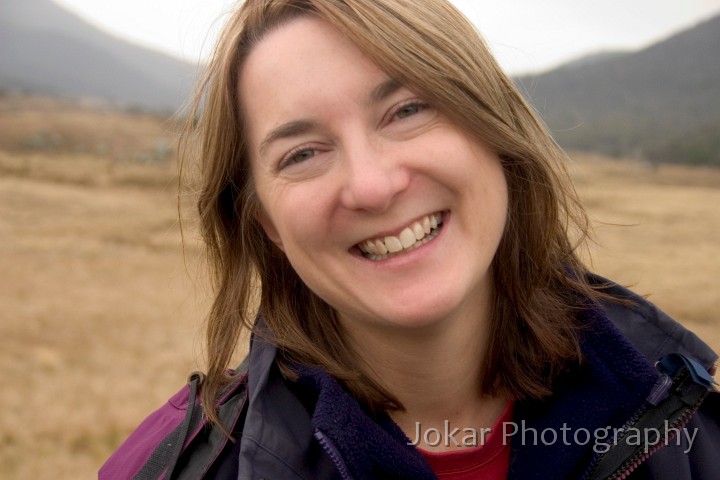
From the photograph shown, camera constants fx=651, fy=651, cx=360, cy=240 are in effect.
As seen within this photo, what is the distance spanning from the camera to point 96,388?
6.14 m

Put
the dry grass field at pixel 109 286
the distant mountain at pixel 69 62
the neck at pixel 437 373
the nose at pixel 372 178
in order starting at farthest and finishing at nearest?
the distant mountain at pixel 69 62 < the dry grass field at pixel 109 286 < the neck at pixel 437 373 < the nose at pixel 372 178

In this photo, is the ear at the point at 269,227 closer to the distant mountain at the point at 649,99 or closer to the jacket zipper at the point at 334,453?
the jacket zipper at the point at 334,453

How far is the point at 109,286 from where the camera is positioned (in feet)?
31.2

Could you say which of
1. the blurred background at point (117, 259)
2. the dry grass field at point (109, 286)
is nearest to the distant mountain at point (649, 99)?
the blurred background at point (117, 259)

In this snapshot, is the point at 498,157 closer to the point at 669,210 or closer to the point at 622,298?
the point at 622,298

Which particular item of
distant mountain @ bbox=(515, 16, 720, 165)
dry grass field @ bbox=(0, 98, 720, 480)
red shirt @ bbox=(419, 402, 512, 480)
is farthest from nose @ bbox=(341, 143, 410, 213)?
distant mountain @ bbox=(515, 16, 720, 165)

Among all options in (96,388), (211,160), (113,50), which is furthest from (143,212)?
(113,50)

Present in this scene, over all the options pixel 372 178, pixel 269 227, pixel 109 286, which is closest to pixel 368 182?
pixel 372 178

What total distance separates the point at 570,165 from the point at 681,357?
0.88 meters

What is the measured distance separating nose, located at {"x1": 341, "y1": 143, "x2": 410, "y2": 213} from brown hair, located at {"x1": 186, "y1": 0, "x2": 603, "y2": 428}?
0.19 meters

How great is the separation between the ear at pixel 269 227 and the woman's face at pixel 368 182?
23 centimetres

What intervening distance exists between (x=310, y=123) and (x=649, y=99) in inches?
2755

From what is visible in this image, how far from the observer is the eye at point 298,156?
1587 millimetres

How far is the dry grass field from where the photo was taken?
5.36 m
